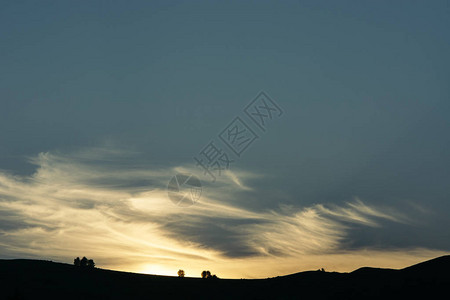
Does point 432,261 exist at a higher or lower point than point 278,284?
higher

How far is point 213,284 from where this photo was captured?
76312 millimetres

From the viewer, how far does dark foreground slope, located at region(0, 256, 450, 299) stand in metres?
64.6

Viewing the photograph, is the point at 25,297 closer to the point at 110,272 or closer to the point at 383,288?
the point at 110,272

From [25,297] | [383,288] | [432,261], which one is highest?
[432,261]

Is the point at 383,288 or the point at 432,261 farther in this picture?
the point at 432,261

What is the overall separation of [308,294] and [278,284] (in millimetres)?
6692

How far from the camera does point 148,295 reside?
6800 centimetres

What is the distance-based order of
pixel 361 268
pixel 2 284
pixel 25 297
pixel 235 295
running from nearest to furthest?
pixel 25 297, pixel 2 284, pixel 235 295, pixel 361 268

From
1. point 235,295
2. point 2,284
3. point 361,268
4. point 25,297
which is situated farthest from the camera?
point 361,268

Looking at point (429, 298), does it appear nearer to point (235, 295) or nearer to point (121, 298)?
point (235, 295)

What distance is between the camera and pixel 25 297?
197ft

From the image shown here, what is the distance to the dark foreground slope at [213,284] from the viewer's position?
6456 cm

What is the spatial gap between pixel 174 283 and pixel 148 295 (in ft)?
24.7

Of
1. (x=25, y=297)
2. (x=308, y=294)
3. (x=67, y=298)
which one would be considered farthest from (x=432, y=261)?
(x=25, y=297)
